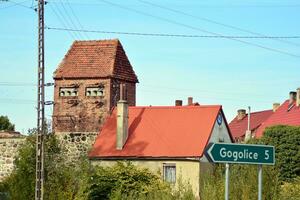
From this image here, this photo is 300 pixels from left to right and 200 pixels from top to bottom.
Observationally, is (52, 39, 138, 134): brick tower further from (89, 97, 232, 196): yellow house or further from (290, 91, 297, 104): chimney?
(290, 91, 297, 104): chimney

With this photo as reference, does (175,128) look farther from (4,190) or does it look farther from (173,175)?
(4,190)

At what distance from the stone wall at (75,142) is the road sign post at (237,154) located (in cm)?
3209

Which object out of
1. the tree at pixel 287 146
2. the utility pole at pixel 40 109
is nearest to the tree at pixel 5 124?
the tree at pixel 287 146

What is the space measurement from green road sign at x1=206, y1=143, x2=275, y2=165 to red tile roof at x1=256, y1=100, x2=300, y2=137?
154 feet

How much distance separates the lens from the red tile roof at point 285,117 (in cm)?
6106

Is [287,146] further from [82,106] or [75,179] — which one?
[75,179]

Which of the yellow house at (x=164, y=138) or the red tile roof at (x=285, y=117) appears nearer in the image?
the yellow house at (x=164, y=138)

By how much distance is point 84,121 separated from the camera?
47250 mm

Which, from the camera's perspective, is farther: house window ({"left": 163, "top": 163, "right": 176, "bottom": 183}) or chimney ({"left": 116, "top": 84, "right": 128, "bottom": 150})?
chimney ({"left": 116, "top": 84, "right": 128, "bottom": 150})

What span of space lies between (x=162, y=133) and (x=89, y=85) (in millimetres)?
6745

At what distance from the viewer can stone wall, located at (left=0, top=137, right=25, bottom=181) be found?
47.8m

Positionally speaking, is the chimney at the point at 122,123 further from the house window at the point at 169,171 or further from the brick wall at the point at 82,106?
the house window at the point at 169,171

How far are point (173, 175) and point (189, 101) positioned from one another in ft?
44.8

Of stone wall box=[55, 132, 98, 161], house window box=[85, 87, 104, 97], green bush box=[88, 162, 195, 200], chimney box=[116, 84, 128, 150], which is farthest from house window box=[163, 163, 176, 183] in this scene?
house window box=[85, 87, 104, 97]
